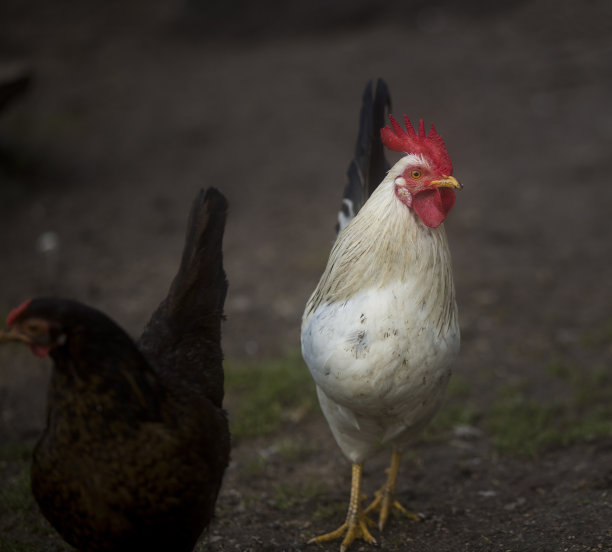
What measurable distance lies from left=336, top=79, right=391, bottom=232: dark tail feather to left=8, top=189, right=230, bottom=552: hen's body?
1.72m

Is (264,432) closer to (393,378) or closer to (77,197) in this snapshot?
(393,378)

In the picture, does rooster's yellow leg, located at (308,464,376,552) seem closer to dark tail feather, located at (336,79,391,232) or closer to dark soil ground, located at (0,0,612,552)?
dark soil ground, located at (0,0,612,552)

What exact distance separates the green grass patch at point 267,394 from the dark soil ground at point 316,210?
3 cm

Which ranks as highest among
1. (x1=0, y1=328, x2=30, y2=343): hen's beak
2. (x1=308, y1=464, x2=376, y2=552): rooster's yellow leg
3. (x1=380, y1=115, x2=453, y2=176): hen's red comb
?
(x1=380, y1=115, x2=453, y2=176): hen's red comb

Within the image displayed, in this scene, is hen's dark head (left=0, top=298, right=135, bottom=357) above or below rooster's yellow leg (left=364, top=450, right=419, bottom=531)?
above

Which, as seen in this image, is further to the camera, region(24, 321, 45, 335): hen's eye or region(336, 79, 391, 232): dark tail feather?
region(336, 79, 391, 232): dark tail feather

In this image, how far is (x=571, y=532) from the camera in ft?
11.3

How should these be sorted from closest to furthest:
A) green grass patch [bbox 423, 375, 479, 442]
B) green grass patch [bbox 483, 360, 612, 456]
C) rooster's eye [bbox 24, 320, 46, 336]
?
rooster's eye [bbox 24, 320, 46, 336] → green grass patch [bbox 483, 360, 612, 456] → green grass patch [bbox 423, 375, 479, 442]

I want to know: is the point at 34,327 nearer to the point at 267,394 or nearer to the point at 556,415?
the point at 267,394

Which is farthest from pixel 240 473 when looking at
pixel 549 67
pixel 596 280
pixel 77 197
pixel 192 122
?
pixel 549 67

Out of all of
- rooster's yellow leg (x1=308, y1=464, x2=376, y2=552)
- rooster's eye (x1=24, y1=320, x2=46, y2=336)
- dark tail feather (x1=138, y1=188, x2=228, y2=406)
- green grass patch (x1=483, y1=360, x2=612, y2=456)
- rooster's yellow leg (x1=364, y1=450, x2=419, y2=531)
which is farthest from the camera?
green grass patch (x1=483, y1=360, x2=612, y2=456)

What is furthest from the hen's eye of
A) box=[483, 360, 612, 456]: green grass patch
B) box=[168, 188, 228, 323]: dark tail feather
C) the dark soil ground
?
box=[483, 360, 612, 456]: green grass patch

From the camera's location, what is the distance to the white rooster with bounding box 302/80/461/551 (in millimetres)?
3176

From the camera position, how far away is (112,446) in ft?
8.77
